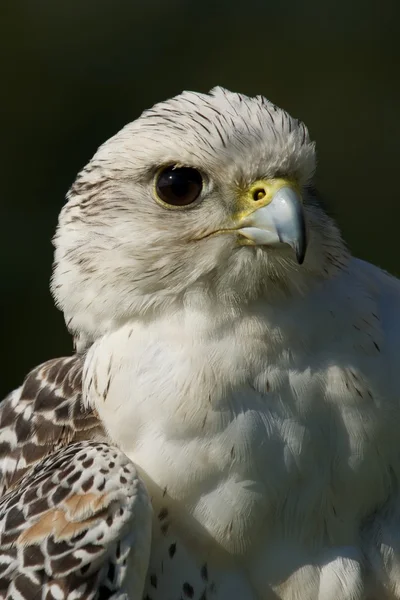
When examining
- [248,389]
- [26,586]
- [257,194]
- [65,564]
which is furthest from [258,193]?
[26,586]

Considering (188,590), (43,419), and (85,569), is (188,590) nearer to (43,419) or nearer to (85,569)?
(85,569)

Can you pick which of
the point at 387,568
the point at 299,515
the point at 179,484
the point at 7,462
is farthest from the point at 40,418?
the point at 387,568

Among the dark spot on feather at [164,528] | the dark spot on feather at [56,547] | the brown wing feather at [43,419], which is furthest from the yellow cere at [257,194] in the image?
the dark spot on feather at [56,547]

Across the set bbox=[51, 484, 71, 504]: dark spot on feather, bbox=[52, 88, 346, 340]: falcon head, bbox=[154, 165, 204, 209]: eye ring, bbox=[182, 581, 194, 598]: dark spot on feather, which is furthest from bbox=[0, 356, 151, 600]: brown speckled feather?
bbox=[154, 165, 204, 209]: eye ring

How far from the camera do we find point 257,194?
3.75 metres

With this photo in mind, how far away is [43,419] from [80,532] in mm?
567

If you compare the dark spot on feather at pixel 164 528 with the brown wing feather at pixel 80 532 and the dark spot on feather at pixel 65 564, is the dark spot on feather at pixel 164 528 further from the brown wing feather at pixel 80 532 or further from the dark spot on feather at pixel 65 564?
the dark spot on feather at pixel 65 564

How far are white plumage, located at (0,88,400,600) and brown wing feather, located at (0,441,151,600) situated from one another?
29 mm

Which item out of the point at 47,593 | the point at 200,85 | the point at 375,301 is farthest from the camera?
the point at 200,85

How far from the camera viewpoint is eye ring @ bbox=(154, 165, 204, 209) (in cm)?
381

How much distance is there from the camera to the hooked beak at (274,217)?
139 inches

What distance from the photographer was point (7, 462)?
4328 mm

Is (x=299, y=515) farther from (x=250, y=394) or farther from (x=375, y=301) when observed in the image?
(x=375, y=301)

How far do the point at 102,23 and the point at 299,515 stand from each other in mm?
7254
